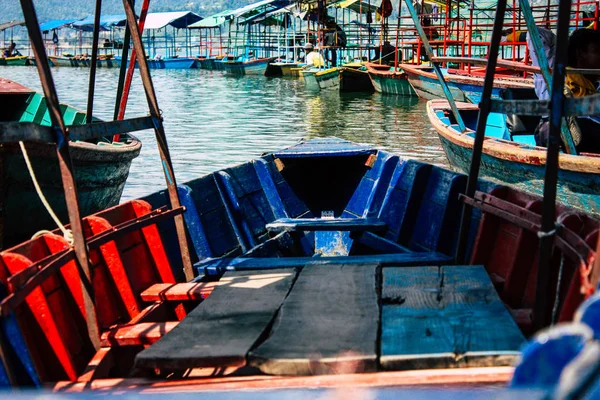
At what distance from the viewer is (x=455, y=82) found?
56.6ft

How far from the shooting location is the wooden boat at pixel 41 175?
7.45 m

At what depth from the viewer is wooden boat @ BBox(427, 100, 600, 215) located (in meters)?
6.98

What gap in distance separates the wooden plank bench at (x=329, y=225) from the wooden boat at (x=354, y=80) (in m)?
27.3

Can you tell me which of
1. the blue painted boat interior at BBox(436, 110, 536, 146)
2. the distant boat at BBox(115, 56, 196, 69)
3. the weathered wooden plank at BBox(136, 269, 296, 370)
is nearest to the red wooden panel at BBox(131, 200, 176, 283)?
the weathered wooden plank at BBox(136, 269, 296, 370)

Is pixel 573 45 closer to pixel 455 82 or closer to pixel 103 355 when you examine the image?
pixel 103 355

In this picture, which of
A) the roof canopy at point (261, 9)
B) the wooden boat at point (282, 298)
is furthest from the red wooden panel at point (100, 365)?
the roof canopy at point (261, 9)

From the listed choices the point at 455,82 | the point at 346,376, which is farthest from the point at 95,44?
the point at 455,82

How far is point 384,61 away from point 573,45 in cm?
3138

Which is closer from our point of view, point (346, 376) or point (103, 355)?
point (346, 376)

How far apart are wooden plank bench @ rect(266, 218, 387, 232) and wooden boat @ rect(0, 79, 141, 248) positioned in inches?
121

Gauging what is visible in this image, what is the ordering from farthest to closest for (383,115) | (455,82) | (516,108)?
(383,115) < (455,82) < (516,108)

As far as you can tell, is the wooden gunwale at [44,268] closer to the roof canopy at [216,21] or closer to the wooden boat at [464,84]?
the wooden boat at [464,84]

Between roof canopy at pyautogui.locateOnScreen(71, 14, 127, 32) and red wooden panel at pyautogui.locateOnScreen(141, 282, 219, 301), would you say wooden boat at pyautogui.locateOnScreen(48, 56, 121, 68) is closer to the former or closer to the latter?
roof canopy at pyautogui.locateOnScreen(71, 14, 127, 32)

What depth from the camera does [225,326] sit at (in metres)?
3.02
